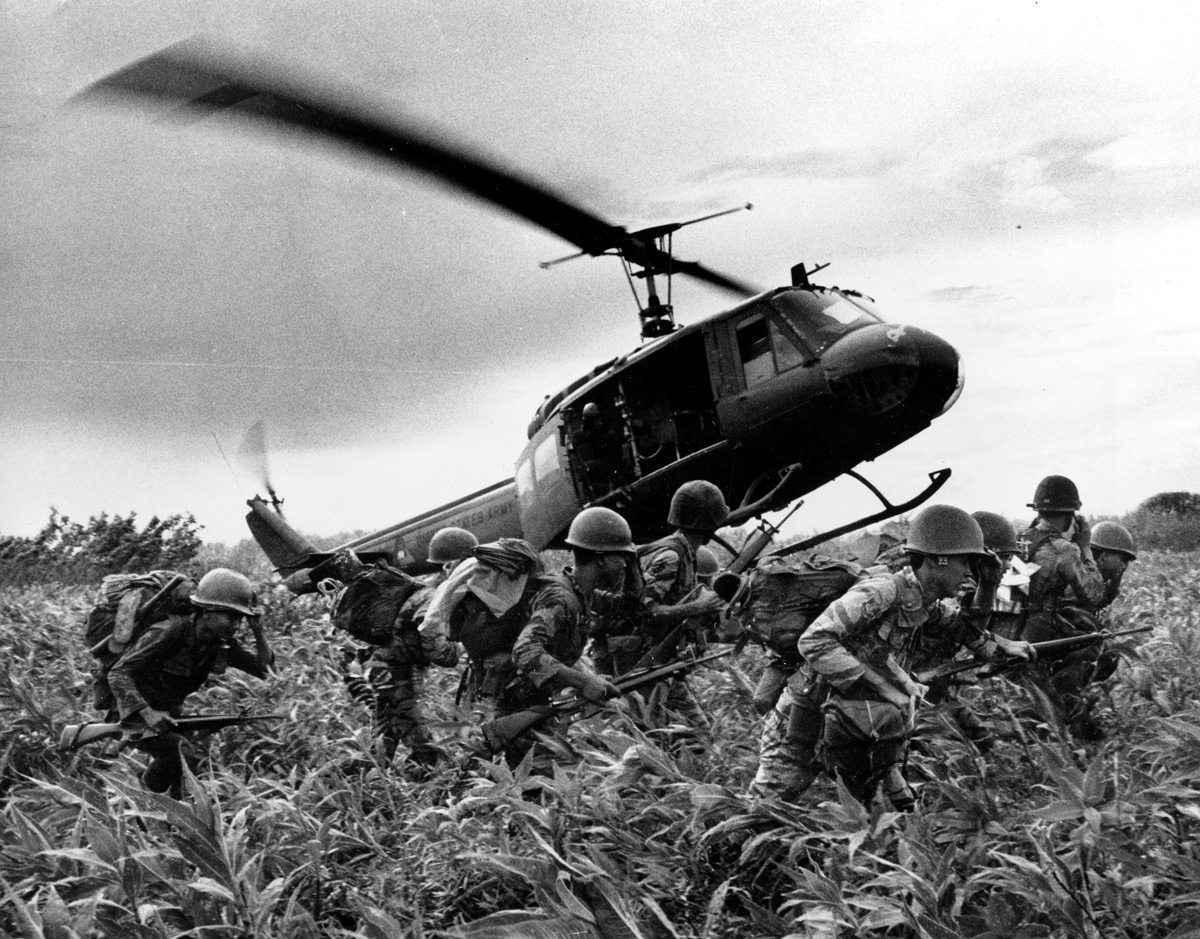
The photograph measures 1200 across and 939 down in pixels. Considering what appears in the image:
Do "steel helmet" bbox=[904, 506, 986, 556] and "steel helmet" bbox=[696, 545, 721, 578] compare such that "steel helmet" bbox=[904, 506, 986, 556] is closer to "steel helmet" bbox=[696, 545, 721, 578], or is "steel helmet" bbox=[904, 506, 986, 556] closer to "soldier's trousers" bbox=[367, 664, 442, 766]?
"soldier's trousers" bbox=[367, 664, 442, 766]

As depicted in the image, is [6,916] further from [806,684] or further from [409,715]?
[806,684]

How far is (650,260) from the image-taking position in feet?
27.0

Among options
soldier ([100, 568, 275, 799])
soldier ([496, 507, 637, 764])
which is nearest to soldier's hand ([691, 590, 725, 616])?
soldier ([496, 507, 637, 764])

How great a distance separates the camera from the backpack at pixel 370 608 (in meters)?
5.88

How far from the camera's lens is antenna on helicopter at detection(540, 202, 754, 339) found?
788 centimetres

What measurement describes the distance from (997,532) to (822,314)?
2.64 meters

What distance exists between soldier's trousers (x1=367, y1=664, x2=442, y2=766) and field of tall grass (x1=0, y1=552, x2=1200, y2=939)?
16cm

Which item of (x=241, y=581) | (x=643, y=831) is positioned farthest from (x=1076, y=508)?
(x=241, y=581)

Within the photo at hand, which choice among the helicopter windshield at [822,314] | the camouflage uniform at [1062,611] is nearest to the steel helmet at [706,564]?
the helicopter windshield at [822,314]

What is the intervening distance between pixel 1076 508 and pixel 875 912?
11.2ft

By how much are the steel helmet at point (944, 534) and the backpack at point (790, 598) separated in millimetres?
483

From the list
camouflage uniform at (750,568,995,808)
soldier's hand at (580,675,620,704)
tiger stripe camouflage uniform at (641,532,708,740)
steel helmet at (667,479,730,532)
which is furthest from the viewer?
steel helmet at (667,479,730,532)

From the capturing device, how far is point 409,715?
577 cm

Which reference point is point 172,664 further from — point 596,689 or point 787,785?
point 787,785
